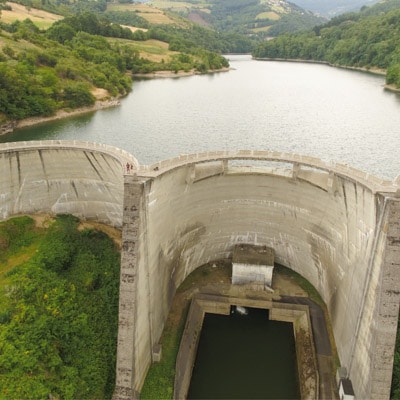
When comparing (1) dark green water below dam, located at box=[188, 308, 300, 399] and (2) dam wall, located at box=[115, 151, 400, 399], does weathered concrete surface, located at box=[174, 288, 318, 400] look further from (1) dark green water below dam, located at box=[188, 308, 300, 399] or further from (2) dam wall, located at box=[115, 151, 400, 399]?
(2) dam wall, located at box=[115, 151, 400, 399]

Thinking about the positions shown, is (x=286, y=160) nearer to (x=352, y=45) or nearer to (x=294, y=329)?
(x=294, y=329)

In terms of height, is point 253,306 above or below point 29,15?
below

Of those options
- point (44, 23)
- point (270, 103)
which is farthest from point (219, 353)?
point (44, 23)

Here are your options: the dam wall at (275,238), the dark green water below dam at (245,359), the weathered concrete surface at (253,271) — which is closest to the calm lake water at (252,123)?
the dam wall at (275,238)

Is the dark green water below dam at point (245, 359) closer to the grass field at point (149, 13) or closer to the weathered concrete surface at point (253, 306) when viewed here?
the weathered concrete surface at point (253, 306)

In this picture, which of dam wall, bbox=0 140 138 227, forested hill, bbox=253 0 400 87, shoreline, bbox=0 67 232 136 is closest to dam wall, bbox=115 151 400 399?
dam wall, bbox=0 140 138 227

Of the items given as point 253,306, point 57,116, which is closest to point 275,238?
point 253,306
